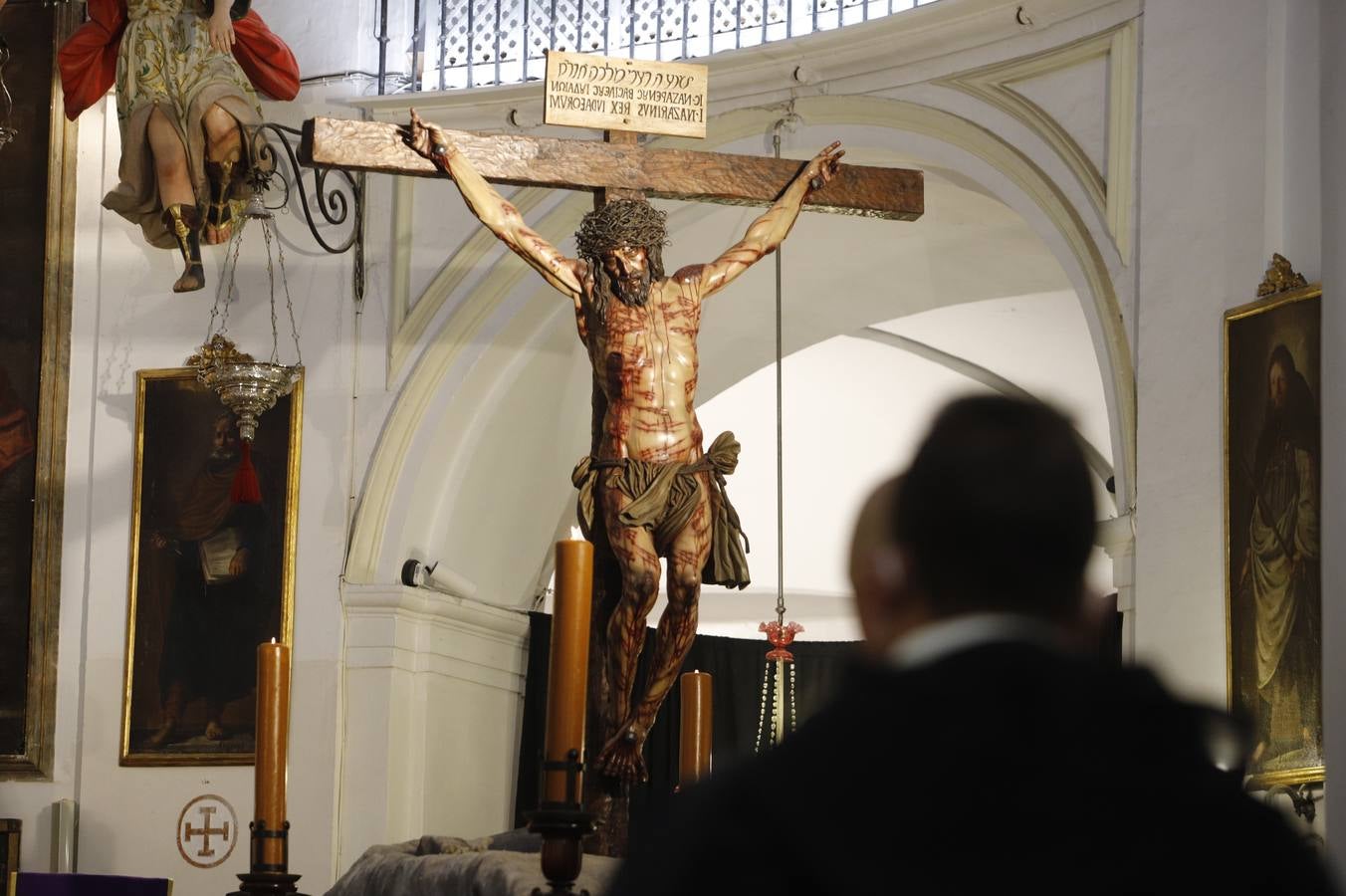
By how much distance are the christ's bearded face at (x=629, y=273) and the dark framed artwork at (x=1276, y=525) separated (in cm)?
216

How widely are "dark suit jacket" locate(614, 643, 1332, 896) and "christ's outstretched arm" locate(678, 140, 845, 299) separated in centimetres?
432

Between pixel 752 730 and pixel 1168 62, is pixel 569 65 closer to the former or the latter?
pixel 1168 62

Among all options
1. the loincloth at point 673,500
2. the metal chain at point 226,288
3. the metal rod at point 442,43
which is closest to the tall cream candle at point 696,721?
the loincloth at point 673,500

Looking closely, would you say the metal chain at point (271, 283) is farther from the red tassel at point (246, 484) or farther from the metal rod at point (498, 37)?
the metal rod at point (498, 37)

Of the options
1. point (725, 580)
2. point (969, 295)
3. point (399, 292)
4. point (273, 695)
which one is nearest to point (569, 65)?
point (725, 580)

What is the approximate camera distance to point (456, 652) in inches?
379

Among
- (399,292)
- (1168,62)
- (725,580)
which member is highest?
(1168,62)

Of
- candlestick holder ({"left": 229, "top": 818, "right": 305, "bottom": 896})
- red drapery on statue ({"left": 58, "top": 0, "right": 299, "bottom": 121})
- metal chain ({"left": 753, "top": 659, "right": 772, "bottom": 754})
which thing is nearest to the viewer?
candlestick holder ({"left": 229, "top": 818, "right": 305, "bottom": 896})

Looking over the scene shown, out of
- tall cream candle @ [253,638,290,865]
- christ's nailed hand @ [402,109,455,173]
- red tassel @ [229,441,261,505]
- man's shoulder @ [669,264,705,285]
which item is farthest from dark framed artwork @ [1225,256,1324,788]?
red tassel @ [229,441,261,505]

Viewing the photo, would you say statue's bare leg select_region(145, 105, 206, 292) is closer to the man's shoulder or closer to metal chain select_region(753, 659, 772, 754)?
the man's shoulder

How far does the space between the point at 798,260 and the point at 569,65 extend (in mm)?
4703

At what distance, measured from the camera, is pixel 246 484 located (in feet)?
29.6

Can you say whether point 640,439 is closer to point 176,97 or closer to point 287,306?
point 176,97

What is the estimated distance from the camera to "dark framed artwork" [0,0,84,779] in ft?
30.8
